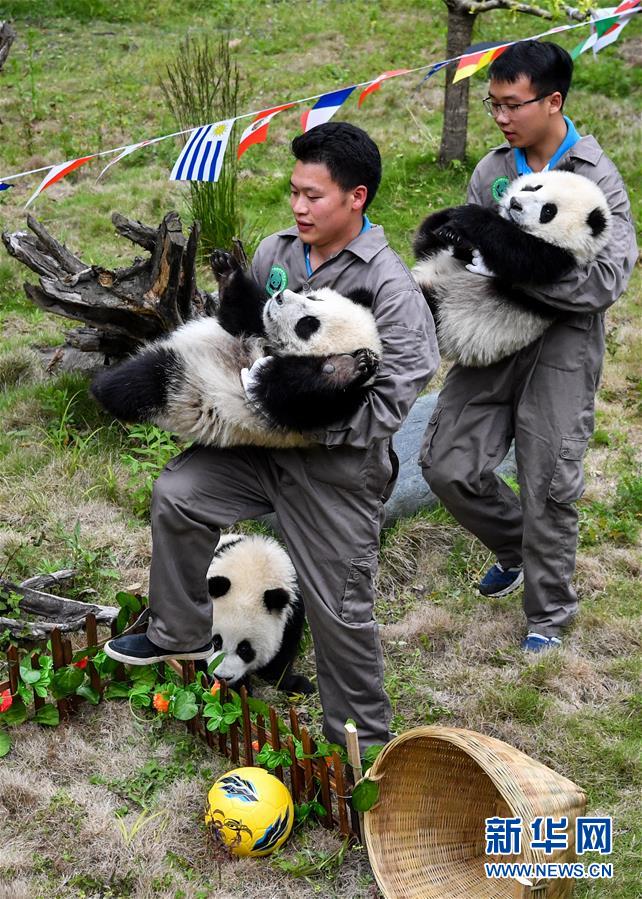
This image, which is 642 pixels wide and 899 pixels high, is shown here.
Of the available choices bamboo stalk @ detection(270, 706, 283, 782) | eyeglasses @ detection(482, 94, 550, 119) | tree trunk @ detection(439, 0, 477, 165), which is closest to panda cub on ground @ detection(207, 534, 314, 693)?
bamboo stalk @ detection(270, 706, 283, 782)

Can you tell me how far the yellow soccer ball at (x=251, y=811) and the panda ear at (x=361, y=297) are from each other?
160cm

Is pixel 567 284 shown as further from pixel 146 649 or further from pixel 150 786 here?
pixel 150 786

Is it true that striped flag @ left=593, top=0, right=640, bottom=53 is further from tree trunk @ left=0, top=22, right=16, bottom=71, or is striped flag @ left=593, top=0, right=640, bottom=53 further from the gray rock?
tree trunk @ left=0, top=22, right=16, bottom=71

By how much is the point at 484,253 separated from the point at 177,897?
2.52m

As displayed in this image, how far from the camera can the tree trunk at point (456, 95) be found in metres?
8.57

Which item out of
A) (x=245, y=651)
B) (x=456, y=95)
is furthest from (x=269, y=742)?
(x=456, y=95)

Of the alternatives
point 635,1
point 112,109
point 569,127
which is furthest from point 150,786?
point 112,109

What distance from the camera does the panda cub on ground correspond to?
4113 mm

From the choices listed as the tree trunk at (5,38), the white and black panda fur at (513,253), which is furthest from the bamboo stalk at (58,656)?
the tree trunk at (5,38)

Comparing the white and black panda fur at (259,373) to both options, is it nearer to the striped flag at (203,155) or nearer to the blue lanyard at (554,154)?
the blue lanyard at (554,154)

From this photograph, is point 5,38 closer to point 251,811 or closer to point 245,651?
point 245,651

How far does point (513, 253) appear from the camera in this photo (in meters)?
3.79

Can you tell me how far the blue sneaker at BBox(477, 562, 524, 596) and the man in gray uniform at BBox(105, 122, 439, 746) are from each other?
1.31 meters

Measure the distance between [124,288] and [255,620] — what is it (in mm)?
2149
